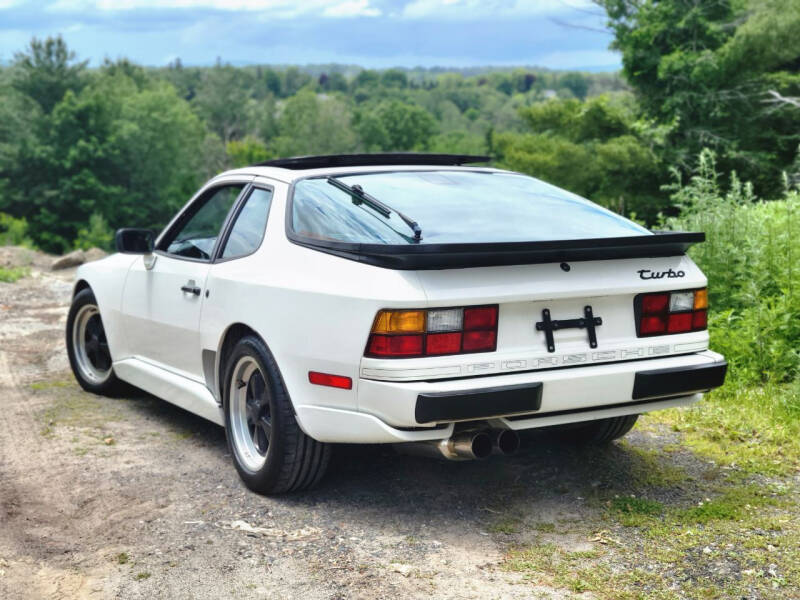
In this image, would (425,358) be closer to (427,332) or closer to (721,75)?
(427,332)

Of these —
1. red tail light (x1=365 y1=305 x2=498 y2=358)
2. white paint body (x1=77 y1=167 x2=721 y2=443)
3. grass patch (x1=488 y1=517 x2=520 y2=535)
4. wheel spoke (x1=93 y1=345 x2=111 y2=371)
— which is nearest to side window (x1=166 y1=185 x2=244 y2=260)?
white paint body (x1=77 y1=167 x2=721 y2=443)

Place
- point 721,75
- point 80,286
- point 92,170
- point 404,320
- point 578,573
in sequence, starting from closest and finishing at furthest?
point 578,573
point 404,320
point 80,286
point 721,75
point 92,170

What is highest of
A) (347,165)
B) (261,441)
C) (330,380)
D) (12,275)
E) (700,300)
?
(347,165)

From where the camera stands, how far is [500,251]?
12.4 feet

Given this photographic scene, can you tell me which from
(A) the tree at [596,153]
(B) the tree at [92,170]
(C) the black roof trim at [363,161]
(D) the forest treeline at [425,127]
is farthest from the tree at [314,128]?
(C) the black roof trim at [363,161]

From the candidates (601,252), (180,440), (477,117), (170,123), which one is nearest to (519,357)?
(601,252)

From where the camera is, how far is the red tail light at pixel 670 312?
4.20 metres

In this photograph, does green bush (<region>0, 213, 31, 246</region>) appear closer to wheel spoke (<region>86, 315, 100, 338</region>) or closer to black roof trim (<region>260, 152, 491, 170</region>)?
wheel spoke (<region>86, 315, 100, 338</region>)

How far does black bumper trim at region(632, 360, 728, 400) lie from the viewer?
410cm

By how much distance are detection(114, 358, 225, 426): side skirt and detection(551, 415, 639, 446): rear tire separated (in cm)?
195

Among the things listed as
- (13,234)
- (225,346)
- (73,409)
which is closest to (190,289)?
(225,346)

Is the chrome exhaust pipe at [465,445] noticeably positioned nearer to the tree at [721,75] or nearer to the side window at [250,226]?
the side window at [250,226]

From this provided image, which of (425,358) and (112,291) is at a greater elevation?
(425,358)

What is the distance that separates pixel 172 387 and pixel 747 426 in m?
3.53
